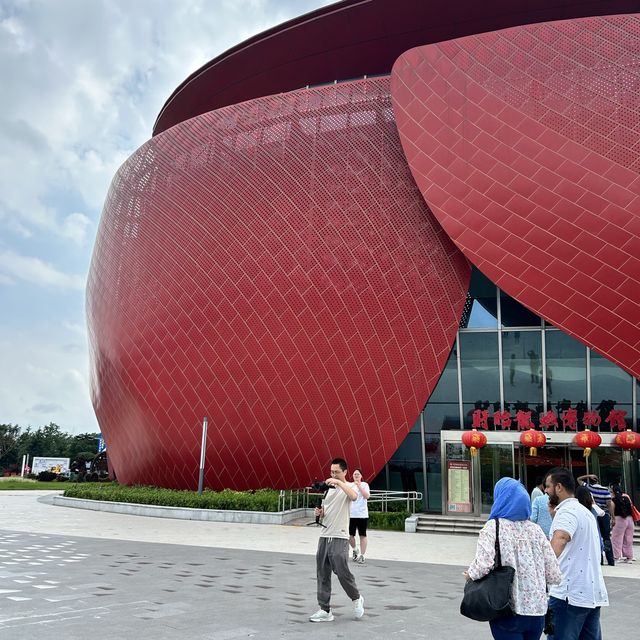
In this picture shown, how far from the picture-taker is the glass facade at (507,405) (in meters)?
18.0

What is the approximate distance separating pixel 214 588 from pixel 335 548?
2161 millimetres

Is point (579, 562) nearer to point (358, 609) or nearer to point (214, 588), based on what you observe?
point (358, 609)

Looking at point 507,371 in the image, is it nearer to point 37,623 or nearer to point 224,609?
point 224,609

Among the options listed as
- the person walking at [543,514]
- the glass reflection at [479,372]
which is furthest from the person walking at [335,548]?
the glass reflection at [479,372]

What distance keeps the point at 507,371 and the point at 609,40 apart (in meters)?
9.81

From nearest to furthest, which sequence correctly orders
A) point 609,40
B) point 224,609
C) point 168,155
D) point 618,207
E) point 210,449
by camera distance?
point 224,609 → point 618,207 → point 609,40 → point 210,449 → point 168,155

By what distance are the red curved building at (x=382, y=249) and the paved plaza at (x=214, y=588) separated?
6.06m

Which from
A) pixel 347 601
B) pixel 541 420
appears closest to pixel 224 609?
pixel 347 601

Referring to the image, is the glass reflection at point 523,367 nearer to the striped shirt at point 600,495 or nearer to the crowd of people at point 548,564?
the striped shirt at point 600,495

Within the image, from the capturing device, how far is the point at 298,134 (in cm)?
2088

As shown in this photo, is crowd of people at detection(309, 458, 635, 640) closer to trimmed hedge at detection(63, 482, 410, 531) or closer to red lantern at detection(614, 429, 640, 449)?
trimmed hedge at detection(63, 482, 410, 531)

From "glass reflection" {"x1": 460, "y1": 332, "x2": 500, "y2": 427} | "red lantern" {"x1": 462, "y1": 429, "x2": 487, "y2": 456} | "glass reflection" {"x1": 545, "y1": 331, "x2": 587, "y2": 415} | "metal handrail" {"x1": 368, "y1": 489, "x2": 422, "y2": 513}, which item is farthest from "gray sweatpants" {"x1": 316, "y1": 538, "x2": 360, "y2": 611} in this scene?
"glass reflection" {"x1": 545, "y1": 331, "x2": 587, "y2": 415}

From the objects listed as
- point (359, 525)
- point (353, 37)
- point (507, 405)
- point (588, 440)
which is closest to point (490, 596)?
point (359, 525)

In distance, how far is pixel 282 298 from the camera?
1966cm
